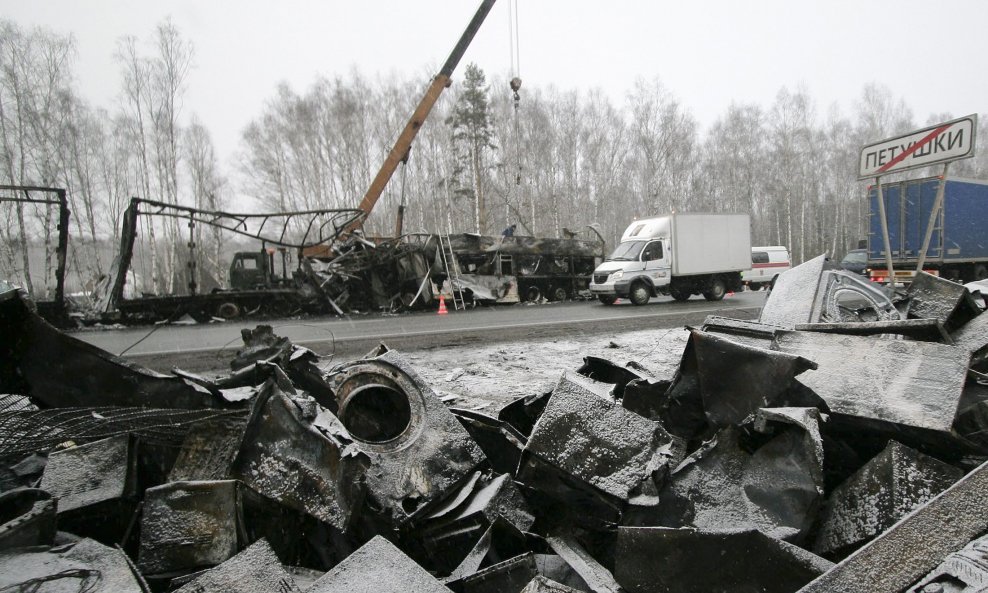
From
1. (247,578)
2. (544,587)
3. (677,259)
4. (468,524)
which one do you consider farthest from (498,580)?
(677,259)

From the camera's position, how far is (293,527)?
2033 mm

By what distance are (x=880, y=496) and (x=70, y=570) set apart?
274 cm

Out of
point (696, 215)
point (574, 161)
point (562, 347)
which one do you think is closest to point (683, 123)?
point (574, 161)

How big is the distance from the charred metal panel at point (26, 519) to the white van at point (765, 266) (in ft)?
82.8

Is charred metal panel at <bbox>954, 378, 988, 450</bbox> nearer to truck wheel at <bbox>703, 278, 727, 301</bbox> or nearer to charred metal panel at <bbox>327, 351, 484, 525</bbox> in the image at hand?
charred metal panel at <bbox>327, 351, 484, 525</bbox>

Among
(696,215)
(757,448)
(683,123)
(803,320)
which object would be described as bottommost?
(757,448)

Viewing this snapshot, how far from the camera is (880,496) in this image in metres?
1.75

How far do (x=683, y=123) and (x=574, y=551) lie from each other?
38.9m

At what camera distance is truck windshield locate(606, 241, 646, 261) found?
15.8m

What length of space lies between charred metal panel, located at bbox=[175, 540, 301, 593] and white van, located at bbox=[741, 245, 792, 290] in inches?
981

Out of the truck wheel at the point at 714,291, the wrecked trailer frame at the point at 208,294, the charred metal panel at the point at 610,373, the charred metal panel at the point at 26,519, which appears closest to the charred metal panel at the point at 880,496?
the charred metal panel at the point at 610,373

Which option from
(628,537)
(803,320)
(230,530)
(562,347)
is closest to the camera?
(628,537)

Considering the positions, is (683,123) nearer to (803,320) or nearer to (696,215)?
(696,215)

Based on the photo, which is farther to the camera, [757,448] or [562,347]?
[562,347]
